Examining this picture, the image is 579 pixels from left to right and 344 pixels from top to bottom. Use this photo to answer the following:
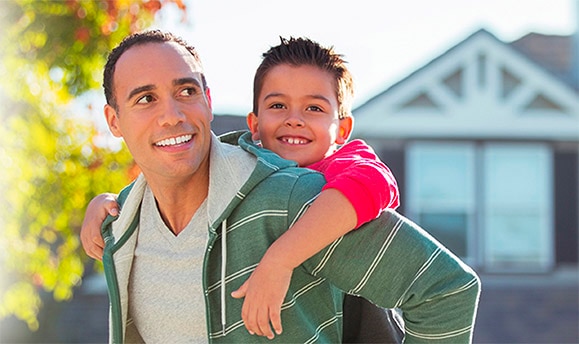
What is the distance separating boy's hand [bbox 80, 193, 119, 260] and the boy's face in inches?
23.7

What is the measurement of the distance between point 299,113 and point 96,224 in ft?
2.56

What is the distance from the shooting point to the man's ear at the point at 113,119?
11.0 ft

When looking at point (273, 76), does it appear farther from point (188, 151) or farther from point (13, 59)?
point (13, 59)

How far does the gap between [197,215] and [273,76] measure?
2.36 ft

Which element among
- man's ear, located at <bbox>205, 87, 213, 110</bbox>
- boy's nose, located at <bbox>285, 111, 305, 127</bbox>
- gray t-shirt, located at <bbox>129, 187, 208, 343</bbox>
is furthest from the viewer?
boy's nose, located at <bbox>285, 111, 305, 127</bbox>

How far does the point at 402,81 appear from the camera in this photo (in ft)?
57.3

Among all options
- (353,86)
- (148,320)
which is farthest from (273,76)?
(148,320)

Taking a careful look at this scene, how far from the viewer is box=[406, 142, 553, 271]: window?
1766 cm

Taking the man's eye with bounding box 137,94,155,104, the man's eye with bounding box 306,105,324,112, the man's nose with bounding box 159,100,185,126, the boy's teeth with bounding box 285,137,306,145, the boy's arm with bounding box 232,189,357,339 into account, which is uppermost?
the man's eye with bounding box 137,94,155,104

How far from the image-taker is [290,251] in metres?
2.75

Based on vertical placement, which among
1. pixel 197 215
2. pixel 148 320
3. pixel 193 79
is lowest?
pixel 148 320

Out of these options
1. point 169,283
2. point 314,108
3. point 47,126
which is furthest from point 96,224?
point 47,126

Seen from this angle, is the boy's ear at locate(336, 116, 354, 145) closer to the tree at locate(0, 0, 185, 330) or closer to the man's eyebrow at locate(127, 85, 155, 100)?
the man's eyebrow at locate(127, 85, 155, 100)

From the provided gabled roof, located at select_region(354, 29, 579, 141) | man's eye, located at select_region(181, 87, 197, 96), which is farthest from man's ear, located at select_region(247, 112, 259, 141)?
gabled roof, located at select_region(354, 29, 579, 141)
